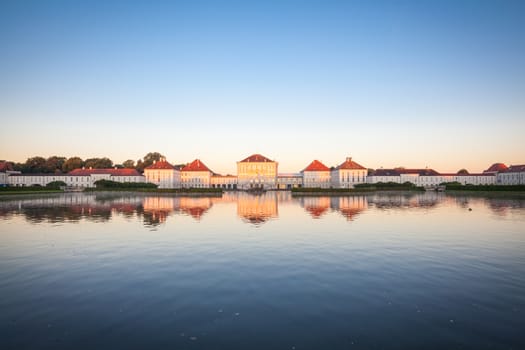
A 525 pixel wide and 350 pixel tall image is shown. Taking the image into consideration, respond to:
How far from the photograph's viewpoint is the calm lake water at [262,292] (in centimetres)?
596

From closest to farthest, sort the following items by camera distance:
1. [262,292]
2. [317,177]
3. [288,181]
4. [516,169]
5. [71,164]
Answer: [262,292], [516,169], [317,177], [288,181], [71,164]

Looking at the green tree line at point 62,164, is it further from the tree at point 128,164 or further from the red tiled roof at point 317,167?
the red tiled roof at point 317,167

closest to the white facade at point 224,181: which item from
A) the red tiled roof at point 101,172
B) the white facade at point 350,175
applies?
the red tiled roof at point 101,172

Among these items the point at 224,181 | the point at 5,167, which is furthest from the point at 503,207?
the point at 5,167

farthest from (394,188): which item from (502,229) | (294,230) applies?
(294,230)

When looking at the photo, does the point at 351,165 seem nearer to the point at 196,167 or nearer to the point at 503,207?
the point at 196,167

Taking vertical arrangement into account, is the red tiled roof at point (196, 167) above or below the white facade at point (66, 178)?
above

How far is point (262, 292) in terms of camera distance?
8.35 m

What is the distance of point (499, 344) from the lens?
5676 millimetres

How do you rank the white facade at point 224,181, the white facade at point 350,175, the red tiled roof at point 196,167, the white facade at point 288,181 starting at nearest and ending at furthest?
the white facade at point 350,175 < the red tiled roof at point 196,167 < the white facade at point 288,181 < the white facade at point 224,181

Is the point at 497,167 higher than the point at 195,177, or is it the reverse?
the point at 497,167

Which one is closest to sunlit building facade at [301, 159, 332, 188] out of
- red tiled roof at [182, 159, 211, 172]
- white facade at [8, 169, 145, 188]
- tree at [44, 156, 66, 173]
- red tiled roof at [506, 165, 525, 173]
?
red tiled roof at [182, 159, 211, 172]

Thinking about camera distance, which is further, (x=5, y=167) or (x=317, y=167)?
(x=317, y=167)

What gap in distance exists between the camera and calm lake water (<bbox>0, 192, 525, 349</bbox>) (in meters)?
5.96
